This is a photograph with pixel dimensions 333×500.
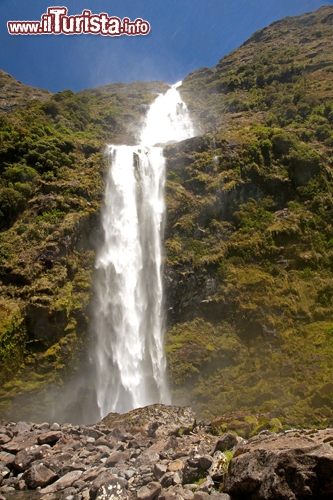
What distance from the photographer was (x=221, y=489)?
707cm

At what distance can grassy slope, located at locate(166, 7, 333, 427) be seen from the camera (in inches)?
756

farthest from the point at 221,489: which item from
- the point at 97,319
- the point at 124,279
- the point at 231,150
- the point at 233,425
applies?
the point at 231,150

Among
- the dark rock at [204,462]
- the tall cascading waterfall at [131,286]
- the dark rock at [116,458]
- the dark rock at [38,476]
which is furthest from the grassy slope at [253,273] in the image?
the dark rock at [38,476]

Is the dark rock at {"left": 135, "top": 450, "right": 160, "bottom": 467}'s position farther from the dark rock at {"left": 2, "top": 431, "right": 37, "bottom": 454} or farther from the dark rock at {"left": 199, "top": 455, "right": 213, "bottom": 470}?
the dark rock at {"left": 2, "top": 431, "right": 37, "bottom": 454}

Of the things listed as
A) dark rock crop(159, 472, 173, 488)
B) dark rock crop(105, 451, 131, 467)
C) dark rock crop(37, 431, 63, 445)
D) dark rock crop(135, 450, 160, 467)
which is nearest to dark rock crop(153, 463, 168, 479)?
dark rock crop(159, 472, 173, 488)

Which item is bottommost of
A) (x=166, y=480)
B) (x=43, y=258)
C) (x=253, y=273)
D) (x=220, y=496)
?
(x=166, y=480)

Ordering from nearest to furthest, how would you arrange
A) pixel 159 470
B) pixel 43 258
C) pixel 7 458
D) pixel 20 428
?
pixel 159 470, pixel 7 458, pixel 20 428, pixel 43 258

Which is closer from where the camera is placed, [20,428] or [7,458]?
[7,458]

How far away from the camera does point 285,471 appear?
19.6 feet

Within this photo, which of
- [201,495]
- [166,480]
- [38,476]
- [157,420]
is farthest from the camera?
[157,420]

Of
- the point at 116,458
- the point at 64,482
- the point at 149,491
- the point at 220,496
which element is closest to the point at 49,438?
the point at 116,458

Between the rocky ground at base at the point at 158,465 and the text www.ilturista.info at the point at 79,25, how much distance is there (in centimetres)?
1793

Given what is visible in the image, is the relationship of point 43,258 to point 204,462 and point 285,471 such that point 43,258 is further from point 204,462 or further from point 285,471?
point 285,471

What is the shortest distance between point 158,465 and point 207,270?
655 inches
